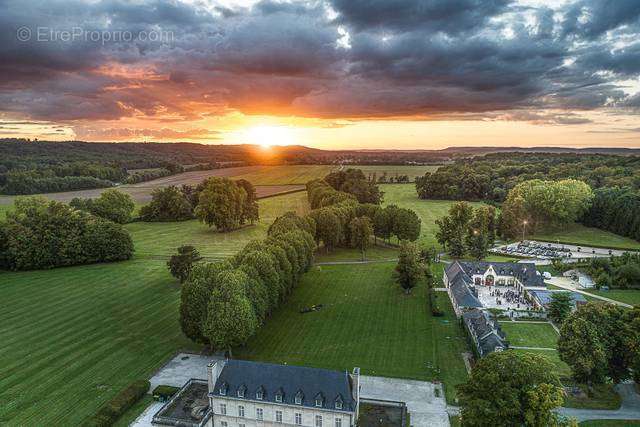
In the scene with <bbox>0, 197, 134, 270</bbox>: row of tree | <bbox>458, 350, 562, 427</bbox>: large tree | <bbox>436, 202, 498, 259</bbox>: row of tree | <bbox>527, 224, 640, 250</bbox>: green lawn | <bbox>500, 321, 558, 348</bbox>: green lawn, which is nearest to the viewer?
<bbox>458, 350, 562, 427</bbox>: large tree

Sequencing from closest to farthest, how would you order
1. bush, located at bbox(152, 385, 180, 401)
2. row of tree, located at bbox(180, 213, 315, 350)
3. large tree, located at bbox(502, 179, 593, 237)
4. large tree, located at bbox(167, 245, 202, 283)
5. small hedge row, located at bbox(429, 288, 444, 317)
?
bush, located at bbox(152, 385, 180, 401) → row of tree, located at bbox(180, 213, 315, 350) → small hedge row, located at bbox(429, 288, 444, 317) → large tree, located at bbox(167, 245, 202, 283) → large tree, located at bbox(502, 179, 593, 237)

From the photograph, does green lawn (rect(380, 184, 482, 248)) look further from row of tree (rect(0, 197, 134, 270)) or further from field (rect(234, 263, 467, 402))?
row of tree (rect(0, 197, 134, 270))

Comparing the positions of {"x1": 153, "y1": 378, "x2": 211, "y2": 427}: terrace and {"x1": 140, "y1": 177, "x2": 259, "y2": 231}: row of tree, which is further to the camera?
{"x1": 140, "y1": 177, "x2": 259, "y2": 231}: row of tree

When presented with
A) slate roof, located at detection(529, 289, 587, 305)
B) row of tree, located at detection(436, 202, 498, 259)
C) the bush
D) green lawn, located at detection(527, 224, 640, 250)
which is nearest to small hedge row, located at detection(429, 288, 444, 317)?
slate roof, located at detection(529, 289, 587, 305)

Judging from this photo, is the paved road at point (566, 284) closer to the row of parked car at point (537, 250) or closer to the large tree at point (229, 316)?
the row of parked car at point (537, 250)

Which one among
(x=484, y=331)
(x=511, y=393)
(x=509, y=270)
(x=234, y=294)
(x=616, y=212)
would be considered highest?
(x=234, y=294)

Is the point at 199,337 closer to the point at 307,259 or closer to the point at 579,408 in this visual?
the point at 307,259

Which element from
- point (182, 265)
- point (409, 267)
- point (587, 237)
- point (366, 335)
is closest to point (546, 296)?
point (409, 267)

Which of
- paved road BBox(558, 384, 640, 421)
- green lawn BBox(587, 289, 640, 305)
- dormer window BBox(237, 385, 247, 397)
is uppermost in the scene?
dormer window BBox(237, 385, 247, 397)

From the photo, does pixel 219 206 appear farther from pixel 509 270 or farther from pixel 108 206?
pixel 509 270
